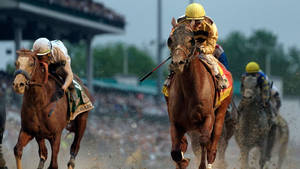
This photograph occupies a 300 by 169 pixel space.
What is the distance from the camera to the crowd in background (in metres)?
28.9

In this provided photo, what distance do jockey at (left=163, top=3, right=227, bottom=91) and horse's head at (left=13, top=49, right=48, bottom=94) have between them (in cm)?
161

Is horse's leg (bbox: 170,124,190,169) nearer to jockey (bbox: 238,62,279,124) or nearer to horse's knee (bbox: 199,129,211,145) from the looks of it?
horse's knee (bbox: 199,129,211,145)

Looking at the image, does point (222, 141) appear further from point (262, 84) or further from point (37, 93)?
point (37, 93)

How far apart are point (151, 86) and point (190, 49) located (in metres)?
39.9

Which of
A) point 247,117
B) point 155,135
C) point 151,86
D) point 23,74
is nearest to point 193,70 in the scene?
point 23,74

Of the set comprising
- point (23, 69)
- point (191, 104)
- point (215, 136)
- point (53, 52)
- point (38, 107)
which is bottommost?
point (215, 136)

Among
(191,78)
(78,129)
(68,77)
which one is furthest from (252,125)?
(191,78)

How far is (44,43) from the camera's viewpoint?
7.50 m

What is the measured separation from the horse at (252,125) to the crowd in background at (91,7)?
60.1 ft

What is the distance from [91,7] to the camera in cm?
Result: 3216

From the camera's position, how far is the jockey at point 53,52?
7461 mm

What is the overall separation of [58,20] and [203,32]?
2261cm

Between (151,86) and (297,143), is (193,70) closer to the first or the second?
(297,143)

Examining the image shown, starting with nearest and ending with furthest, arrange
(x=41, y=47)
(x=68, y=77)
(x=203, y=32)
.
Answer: (x=203, y=32)
(x=41, y=47)
(x=68, y=77)
